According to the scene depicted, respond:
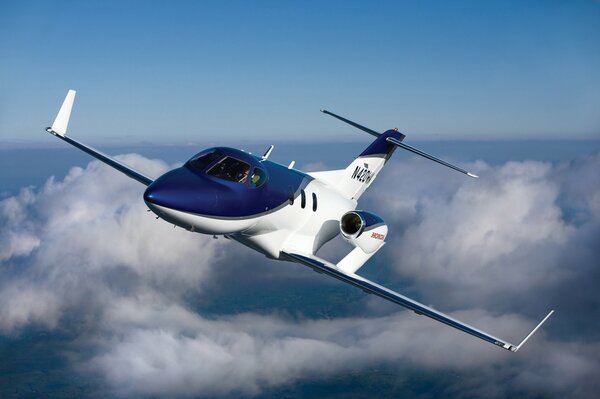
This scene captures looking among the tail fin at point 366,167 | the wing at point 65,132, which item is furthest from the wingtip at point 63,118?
the tail fin at point 366,167

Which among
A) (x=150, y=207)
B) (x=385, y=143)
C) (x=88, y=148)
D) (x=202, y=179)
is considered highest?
(x=385, y=143)

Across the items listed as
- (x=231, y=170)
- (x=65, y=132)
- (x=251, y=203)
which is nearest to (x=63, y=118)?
(x=65, y=132)

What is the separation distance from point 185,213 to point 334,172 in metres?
13.3

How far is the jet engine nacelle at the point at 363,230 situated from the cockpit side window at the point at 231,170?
6349mm

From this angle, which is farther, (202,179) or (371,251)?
(371,251)

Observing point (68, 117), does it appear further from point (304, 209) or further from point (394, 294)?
point (394, 294)

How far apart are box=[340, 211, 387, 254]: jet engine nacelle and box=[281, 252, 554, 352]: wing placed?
215 centimetres

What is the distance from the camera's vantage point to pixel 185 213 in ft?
55.4

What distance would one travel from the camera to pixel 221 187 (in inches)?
714

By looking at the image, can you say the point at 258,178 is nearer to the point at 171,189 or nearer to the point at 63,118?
the point at 171,189

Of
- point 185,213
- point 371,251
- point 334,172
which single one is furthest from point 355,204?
point 185,213

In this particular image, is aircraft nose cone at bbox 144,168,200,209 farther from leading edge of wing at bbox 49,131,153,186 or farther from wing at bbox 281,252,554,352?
leading edge of wing at bbox 49,131,153,186

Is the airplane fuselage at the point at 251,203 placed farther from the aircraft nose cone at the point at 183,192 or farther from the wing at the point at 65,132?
the wing at the point at 65,132

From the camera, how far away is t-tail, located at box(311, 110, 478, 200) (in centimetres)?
2852
